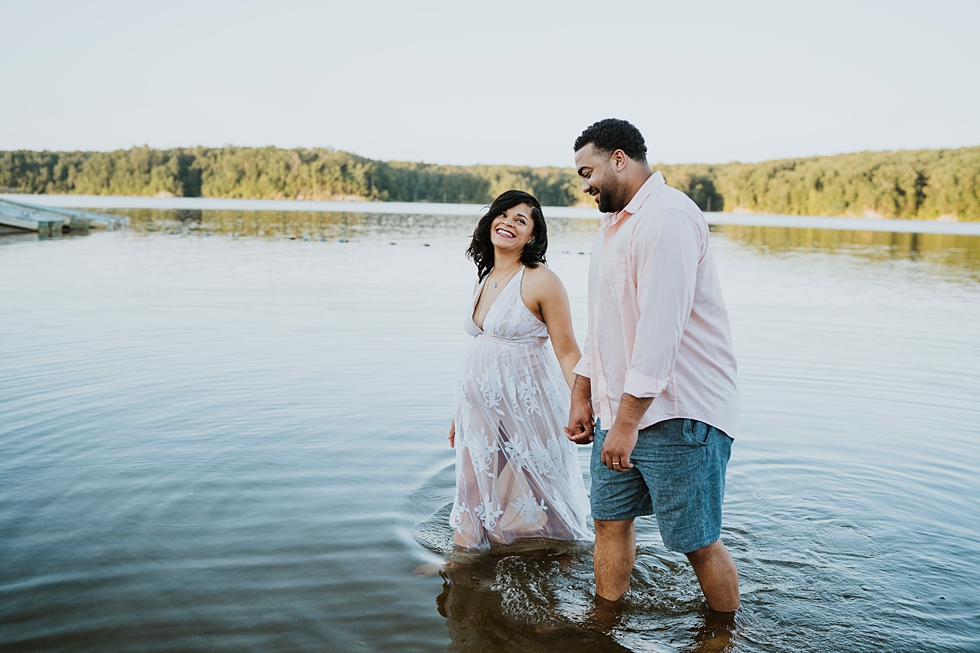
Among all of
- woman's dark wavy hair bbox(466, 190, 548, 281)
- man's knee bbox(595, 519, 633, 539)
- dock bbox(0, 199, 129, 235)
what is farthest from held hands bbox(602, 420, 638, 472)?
dock bbox(0, 199, 129, 235)

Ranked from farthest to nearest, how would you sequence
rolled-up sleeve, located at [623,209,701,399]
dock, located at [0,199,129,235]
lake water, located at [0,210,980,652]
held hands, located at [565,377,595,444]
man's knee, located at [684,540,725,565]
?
dock, located at [0,199,129,235], lake water, located at [0,210,980,652], held hands, located at [565,377,595,444], man's knee, located at [684,540,725,565], rolled-up sleeve, located at [623,209,701,399]

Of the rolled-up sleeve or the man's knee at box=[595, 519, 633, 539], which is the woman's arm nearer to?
the man's knee at box=[595, 519, 633, 539]

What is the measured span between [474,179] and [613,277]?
15194 centimetres

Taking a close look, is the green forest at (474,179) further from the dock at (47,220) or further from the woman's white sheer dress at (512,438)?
the woman's white sheer dress at (512,438)

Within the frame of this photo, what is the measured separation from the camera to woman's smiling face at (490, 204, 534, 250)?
13.6ft

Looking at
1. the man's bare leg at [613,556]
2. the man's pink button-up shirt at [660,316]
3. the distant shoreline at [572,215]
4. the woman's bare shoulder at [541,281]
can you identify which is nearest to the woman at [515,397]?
the woman's bare shoulder at [541,281]

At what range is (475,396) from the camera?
4230 millimetres

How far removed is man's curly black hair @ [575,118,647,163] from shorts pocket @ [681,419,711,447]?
104 centimetres

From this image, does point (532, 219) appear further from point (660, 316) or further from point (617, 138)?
point (660, 316)

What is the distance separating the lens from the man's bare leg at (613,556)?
334 cm

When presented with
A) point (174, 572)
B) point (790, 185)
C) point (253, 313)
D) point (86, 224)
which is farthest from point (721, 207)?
point (174, 572)

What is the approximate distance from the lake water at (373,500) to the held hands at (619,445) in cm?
100

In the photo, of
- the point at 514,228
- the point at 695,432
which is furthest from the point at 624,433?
the point at 514,228

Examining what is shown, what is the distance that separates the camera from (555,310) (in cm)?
408
